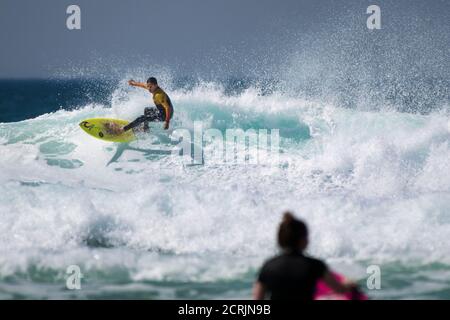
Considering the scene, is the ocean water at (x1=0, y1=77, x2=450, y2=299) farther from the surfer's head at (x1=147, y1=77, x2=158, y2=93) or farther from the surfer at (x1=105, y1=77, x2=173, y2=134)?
the surfer's head at (x1=147, y1=77, x2=158, y2=93)

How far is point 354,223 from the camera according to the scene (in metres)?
7.00

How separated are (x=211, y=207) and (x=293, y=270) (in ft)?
15.8

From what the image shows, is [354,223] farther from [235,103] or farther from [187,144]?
[235,103]

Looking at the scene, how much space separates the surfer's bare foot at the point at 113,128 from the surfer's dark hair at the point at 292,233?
895cm

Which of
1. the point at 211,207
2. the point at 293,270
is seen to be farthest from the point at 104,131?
the point at 293,270

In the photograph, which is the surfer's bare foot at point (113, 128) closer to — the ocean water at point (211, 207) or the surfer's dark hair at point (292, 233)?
the ocean water at point (211, 207)

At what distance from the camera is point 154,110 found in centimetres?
1105

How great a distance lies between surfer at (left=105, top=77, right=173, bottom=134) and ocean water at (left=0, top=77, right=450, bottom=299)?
1.36 ft

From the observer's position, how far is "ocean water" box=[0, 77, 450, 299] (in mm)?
5766

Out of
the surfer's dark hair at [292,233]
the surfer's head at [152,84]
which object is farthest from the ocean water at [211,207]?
the surfer's dark hair at [292,233]

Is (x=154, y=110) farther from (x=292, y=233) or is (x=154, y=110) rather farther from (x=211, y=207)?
(x=292, y=233)

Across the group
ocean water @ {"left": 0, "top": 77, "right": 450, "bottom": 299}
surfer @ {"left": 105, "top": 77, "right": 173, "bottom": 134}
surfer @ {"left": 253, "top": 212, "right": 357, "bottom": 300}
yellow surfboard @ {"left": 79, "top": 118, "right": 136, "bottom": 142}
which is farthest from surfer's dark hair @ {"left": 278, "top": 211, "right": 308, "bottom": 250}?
yellow surfboard @ {"left": 79, "top": 118, "right": 136, "bottom": 142}

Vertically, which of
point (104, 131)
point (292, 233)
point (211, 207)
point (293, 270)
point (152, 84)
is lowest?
point (293, 270)

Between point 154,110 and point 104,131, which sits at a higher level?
point 154,110
